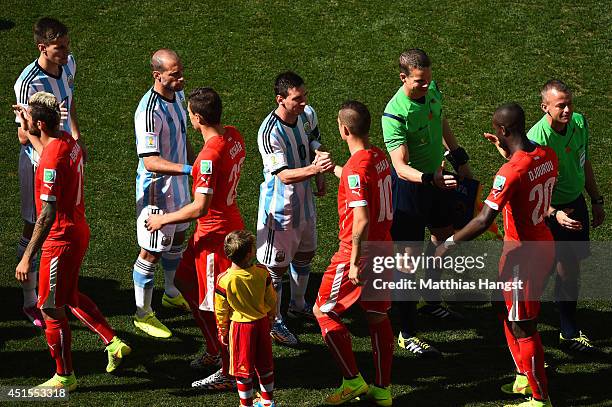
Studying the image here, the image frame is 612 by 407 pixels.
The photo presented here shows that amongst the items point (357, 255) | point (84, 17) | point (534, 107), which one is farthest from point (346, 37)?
point (357, 255)

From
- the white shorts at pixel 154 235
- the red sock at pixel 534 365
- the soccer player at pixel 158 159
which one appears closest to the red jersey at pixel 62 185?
the soccer player at pixel 158 159

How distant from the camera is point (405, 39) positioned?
1490cm

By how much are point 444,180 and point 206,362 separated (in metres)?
2.58

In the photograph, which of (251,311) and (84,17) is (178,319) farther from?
(84,17)

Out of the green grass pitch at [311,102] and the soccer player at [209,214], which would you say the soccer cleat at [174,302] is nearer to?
the green grass pitch at [311,102]

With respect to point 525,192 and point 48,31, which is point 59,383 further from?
point 525,192

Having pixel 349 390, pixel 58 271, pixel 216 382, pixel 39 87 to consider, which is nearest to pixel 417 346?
pixel 349 390

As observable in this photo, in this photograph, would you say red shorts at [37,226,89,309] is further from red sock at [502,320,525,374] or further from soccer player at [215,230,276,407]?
red sock at [502,320,525,374]

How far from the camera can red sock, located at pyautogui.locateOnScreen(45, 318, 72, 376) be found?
830 cm

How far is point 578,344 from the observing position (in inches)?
365

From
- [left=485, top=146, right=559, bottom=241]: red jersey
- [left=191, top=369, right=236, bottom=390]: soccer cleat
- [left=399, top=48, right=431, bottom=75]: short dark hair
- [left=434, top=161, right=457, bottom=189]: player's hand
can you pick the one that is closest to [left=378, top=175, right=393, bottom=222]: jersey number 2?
[left=434, top=161, right=457, bottom=189]: player's hand

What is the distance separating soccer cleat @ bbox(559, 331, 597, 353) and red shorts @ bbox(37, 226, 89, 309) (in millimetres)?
4374

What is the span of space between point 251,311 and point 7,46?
8.72m

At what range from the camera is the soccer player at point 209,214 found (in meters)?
8.16
